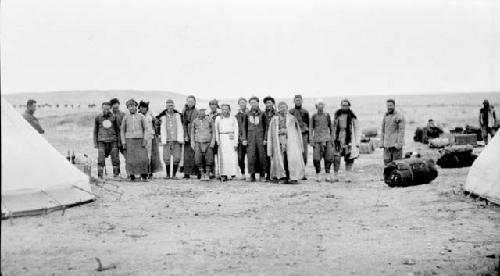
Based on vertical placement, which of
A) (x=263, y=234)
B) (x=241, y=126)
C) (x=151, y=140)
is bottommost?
(x=263, y=234)

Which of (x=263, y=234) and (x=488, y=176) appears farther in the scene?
(x=488, y=176)

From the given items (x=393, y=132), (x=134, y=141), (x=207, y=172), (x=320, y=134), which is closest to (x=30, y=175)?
(x=134, y=141)

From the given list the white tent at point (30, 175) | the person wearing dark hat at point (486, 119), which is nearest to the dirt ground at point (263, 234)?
the white tent at point (30, 175)

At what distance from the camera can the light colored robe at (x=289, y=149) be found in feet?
36.7

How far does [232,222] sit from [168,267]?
7.16 feet

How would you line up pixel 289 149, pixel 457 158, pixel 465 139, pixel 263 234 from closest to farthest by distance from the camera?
pixel 263 234 < pixel 289 149 < pixel 457 158 < pixel 465 139

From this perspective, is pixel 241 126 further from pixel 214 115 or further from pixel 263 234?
pixel 263 234

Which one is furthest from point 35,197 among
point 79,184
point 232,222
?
point 232,222

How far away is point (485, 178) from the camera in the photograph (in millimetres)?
8453

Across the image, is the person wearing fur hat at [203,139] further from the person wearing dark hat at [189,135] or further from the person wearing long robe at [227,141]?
the person wearing dark hat at [189,135]

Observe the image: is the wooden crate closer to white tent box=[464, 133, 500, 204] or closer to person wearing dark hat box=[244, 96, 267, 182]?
person wearing dark hat box=[244, 96, 267, 182]

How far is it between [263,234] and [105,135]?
5.88 metres

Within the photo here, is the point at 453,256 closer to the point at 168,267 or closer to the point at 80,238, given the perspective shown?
the point at 168,267

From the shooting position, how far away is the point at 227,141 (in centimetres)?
1163
